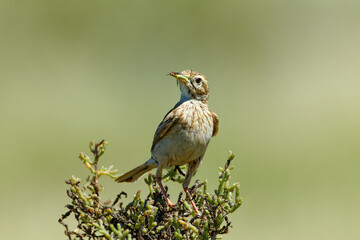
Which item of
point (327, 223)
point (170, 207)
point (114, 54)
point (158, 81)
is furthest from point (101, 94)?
point (170, 207)

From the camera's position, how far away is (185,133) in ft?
20.2

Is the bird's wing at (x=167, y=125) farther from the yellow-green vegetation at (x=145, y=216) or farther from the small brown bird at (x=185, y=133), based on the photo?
the yellow-green vegetation at (x=145, y=216)

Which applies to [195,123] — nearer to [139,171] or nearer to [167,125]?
[167,125]

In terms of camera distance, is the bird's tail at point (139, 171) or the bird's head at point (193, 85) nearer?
the bird's tail at point (139, 171)

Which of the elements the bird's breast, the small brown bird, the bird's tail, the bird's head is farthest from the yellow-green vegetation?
the bird's head

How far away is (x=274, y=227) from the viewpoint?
14.3 m

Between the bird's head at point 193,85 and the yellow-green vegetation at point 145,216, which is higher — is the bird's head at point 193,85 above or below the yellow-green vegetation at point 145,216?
above

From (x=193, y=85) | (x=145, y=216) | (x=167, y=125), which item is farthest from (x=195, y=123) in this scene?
(x=145, y=216)

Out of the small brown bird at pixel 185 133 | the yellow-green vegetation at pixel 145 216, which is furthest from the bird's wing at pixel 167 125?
the yellow-green vegetation at pixel 145 216

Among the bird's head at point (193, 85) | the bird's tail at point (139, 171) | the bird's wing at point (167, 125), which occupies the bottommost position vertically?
the bird's tail at point (139, 171)

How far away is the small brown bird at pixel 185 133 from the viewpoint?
606cm

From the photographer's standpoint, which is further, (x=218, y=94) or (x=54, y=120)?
(x=218, y=94)

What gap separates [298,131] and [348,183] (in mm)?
3482

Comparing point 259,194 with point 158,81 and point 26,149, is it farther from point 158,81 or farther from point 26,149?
point 158,81
